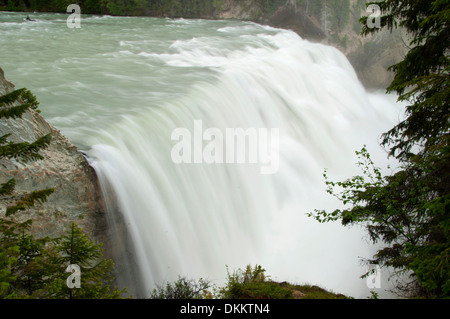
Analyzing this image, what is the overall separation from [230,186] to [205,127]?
1816mm

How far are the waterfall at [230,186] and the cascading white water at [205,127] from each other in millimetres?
35

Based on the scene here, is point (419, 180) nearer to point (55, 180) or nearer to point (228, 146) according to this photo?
point (55, 180)

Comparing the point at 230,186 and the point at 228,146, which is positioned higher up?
the point at 228,146

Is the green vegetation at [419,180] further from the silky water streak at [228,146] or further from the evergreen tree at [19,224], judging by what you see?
the silky water streak at [228,146]

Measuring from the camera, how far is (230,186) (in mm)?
10672

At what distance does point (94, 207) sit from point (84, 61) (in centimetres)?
1051

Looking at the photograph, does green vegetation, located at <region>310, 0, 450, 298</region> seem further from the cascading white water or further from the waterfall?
the cascading white water

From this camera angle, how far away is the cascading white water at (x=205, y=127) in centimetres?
808

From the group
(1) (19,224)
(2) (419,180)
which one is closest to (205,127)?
(2) (419,180)

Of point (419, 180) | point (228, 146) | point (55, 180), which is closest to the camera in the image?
point (419, 180)

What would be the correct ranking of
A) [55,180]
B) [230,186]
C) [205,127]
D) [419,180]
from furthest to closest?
[205,127] → [230,186] → [55,180] → [419,180]

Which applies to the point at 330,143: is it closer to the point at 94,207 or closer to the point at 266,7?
the point at 94,207
